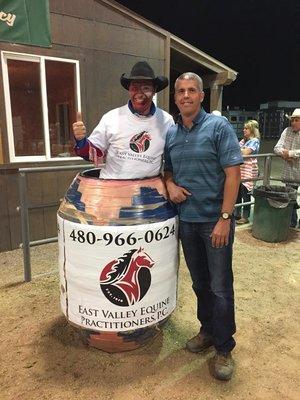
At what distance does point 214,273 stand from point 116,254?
0.62 m

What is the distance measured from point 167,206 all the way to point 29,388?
1.40 m

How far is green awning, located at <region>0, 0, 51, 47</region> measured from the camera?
4297 millimetres

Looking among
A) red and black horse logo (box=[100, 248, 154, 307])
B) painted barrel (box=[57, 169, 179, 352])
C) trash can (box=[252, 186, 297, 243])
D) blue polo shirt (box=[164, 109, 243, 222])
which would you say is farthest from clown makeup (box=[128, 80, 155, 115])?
trash can (box=[252, 186, 297, 243])

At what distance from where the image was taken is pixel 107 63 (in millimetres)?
5246

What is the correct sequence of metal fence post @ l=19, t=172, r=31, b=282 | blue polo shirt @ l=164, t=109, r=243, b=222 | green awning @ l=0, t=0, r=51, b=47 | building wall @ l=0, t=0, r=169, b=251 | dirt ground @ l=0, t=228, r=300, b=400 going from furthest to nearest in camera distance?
building wall @ l=0, t=0, r=169, b=251 < green awning @ l=0, t=0, r=51, b=47 < metal fence post @ l=19, t=172, r=31, b=282 < dirt ground @ l=0, t=228, r=300, b=400 < blue polo shirt @ l=164, t=109, r=243, b=222

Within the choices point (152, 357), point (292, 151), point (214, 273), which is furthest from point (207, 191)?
point (292, 151)

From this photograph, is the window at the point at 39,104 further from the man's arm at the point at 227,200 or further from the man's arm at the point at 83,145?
the man's arm at the point at 227,200

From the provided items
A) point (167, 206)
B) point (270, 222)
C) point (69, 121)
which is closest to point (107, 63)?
point (69, 121)

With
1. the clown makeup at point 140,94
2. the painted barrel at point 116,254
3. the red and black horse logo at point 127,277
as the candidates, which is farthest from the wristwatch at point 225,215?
the clown makeup at point 140,94

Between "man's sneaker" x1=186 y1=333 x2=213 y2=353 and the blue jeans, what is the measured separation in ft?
0.73

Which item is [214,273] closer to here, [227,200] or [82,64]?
[227,200]

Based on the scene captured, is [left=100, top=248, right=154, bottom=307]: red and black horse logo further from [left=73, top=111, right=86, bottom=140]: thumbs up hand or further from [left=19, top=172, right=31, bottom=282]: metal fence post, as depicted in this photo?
[left=19, top=172, right=31, bottom=282]: metal fence post

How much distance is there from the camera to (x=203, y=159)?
2113mm

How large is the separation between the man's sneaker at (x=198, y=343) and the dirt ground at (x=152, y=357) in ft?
0.16
